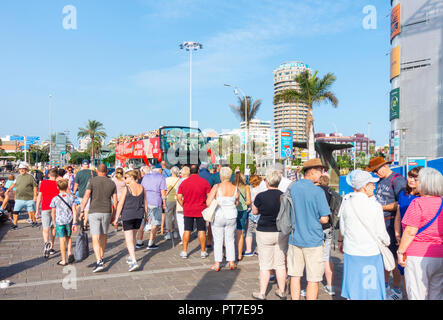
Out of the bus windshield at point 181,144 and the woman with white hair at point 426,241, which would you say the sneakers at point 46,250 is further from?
the bus windshield at point 181,144

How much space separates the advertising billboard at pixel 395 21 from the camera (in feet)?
99.7

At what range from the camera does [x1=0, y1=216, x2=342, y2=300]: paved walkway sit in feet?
16.4

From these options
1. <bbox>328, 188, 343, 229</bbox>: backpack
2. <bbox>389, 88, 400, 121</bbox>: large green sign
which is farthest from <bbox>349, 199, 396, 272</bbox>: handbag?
<bbox>389, 88, 400, 121</bbox>: large green sign

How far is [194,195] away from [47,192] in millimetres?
3300

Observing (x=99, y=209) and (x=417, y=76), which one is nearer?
(x=99, y=209)

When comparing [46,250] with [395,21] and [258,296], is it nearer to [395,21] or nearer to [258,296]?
[258,296]

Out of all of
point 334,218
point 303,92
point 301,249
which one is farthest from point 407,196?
point 303,92

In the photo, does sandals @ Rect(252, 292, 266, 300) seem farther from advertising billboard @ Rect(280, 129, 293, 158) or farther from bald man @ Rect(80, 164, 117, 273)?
advertising billboard @ Rect(280, 129, 293, 158)

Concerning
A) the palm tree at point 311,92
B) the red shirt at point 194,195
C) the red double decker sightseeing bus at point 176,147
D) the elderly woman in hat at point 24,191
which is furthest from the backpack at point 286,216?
the palm tree at point 311,92

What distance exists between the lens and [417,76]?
97.2 ft

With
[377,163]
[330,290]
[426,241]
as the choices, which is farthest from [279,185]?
[426,241]
